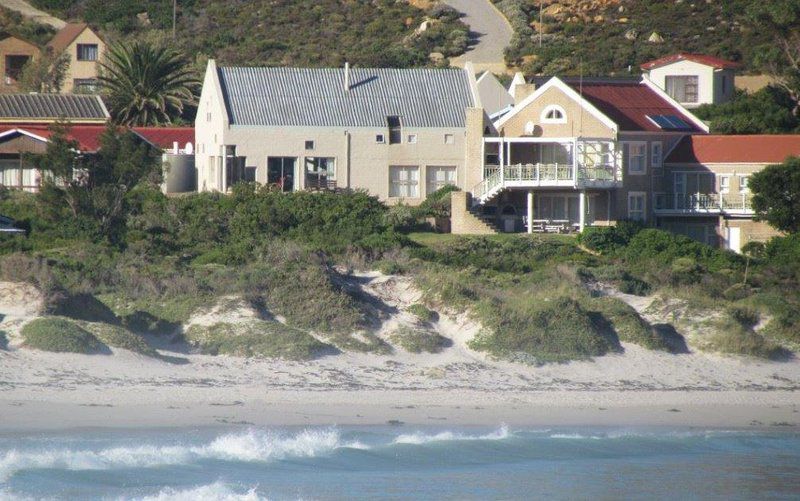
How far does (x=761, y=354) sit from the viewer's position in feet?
82.8

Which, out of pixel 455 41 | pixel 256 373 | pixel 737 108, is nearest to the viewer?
pixel 256 373

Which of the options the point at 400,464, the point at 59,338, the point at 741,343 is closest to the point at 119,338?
the point at 59,338

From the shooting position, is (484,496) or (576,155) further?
(576,155)

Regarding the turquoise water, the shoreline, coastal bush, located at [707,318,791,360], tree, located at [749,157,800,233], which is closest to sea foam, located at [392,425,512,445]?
the turquoise water

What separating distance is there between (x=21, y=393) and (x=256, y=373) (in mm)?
3991

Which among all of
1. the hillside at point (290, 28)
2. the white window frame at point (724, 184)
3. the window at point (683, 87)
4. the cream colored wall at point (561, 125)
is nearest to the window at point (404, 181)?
the cream colored wall at point (561, 125)

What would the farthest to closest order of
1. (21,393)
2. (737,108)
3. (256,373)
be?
1. (737,108)
2. (256,373)
3. (21,393)

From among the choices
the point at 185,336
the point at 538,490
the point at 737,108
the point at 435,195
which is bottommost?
the point at 538,490

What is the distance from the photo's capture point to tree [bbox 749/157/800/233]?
40469 mm

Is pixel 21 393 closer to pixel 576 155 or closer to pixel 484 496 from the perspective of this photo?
pixel 484 496

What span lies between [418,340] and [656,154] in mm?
22398

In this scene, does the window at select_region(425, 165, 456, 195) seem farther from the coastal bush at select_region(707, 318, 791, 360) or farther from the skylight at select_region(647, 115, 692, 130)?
the coastal bush at select_region(707, 318, 791, 360)

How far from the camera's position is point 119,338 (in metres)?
22.2

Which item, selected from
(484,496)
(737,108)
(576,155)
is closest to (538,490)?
(484,496)
